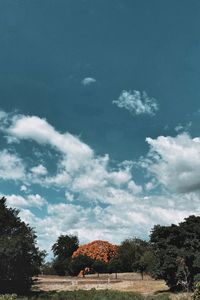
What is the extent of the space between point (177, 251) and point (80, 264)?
204 ft

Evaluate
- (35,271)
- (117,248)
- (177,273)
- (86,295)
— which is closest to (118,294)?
(86,295)

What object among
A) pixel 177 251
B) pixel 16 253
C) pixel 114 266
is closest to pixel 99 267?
pixel 114 266

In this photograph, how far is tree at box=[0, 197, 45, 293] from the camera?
2584 inches

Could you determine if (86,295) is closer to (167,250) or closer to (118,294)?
(118,294)

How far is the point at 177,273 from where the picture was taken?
64.6 meters

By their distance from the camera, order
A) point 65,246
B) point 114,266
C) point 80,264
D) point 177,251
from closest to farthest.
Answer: point 177,251 < point 114,266 < point 80,264 < point 65,246

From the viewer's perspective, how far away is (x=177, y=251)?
67375 mm

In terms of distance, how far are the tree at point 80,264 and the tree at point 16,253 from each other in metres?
54.9

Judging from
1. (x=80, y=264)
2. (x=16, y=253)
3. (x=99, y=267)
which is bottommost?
(x=16, y=253)

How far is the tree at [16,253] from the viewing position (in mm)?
65625

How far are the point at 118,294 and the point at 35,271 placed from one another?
44.1 feet

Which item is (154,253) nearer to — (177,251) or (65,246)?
(177,251)

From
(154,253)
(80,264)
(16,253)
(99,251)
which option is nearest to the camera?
(16,253)

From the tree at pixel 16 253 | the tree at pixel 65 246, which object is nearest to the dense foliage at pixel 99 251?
the tree at pixel 65 246
